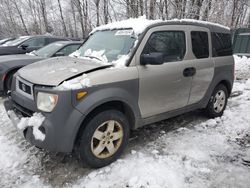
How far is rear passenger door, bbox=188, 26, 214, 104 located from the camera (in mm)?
4113

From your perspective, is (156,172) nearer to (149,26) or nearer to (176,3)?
(149,26)

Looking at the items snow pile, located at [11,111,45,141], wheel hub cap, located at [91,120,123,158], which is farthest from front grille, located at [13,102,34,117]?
wheel hub cap, located at [91,120,123,158]

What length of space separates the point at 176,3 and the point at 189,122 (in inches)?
322

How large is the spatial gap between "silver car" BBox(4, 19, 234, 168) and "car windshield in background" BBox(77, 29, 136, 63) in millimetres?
16

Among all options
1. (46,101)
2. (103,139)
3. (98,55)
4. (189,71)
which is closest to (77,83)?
(46,101)

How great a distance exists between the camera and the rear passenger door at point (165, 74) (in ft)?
11.2

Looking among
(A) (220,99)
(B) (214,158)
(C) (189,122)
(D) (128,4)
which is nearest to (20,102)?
(B) (214,158)

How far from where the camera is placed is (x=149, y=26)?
355 cm

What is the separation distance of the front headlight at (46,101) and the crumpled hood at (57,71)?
131 mm

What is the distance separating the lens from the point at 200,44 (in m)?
4.23

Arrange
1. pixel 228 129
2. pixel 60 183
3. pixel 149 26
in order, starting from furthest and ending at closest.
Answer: pixel 228 129 → pixel 149 26 → pixel 60 183

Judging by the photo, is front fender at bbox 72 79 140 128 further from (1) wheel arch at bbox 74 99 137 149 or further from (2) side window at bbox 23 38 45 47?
(2) side window at bbox 23 38 45 47

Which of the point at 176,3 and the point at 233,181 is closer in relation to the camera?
the point at 233,181

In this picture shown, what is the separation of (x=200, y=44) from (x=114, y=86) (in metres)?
2.01
